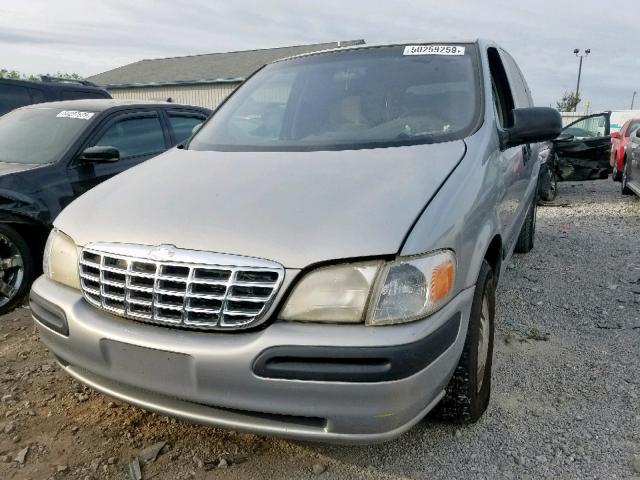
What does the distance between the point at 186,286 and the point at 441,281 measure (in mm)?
867

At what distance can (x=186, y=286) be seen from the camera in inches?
Answer: 69.6

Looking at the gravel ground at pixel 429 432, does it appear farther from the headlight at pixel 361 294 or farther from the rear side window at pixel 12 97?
the rear side window at pixel 12 97

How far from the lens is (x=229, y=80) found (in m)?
25.9

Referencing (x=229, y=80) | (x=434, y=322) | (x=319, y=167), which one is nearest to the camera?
(x=434, y=322)

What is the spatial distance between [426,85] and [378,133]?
18.5 inches

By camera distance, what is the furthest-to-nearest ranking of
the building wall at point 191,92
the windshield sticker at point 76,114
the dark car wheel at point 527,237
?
the building wall at point 191,92 < the dark car wheel at point 527,237 < the windshield sticker at point 76,114

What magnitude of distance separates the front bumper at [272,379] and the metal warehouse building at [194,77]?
24.6m

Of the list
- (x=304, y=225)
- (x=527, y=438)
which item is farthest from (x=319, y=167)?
(x=527, y=438)

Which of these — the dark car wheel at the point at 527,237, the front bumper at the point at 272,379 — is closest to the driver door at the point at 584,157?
the dark car wheel at the point at 527,237

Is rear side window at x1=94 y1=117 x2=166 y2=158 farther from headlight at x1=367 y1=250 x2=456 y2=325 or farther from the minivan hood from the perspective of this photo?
headlight at x1=367 y1=250 x2=456 y2=325

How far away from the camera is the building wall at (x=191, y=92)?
26609 millimetres

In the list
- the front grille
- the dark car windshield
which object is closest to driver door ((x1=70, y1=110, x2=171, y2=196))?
the dark car windshield

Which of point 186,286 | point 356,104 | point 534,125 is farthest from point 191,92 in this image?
point 186,286

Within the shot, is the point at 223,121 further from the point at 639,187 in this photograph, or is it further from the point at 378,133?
the point at 639,187
